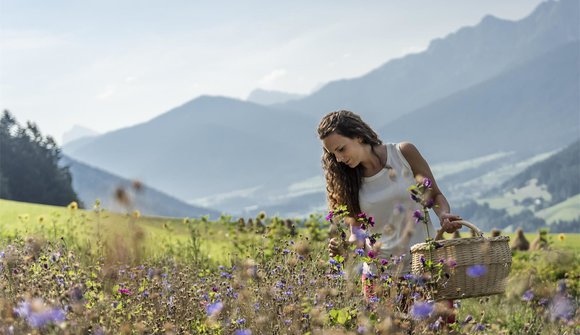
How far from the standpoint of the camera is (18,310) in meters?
2.41

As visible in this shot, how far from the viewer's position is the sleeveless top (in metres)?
3.87

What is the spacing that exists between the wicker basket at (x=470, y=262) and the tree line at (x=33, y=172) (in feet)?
110

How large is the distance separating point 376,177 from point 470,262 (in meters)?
0.88

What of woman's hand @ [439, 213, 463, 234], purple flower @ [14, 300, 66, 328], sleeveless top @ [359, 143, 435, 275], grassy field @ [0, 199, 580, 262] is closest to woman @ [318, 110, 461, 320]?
sleeveless top @ [359, 143, 435, 275]

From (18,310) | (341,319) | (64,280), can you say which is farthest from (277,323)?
(18,310)

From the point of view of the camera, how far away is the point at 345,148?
13.1 ft

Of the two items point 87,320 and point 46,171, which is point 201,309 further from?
point 46,171

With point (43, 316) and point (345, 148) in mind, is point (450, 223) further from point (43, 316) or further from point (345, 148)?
point (43, 316)

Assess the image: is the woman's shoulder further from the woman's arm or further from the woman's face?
the woman's face

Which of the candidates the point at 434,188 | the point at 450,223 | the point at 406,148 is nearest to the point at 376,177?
the point at 406,148

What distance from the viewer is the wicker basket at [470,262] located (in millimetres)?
3303

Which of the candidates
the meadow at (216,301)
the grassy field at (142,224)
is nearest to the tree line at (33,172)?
the grassy field at (142,224)

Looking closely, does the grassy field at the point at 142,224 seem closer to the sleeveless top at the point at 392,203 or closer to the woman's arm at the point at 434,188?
the sleeveless top at the point at 392,203

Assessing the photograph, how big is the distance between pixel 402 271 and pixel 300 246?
0.61 m
